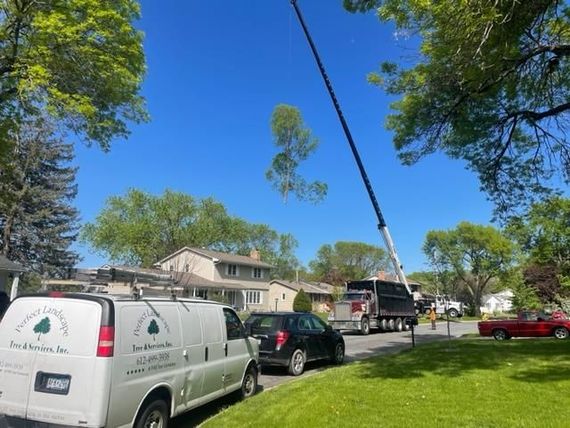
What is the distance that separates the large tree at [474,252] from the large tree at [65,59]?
60531mm

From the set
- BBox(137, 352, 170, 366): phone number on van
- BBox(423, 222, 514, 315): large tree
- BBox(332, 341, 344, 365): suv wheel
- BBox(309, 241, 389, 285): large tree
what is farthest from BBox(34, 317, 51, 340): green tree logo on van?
BBox(309, 241, 389, 285): large tree

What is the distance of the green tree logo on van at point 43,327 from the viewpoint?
18.7ft

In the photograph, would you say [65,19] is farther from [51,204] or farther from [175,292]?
[51,204]

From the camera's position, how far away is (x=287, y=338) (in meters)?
12.1

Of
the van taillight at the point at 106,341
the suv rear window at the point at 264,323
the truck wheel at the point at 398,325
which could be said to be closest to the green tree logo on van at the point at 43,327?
the van taillight at the point at 106,341

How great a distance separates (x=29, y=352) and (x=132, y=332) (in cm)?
115

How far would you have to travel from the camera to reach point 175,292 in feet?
24.8

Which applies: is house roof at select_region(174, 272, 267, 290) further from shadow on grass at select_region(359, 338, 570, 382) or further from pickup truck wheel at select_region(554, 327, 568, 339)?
shadow on grass at select_region(359, 338, 570, 382)

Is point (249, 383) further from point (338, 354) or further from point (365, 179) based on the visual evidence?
point (365, 179)

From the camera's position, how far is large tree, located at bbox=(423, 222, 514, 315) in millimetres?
65125

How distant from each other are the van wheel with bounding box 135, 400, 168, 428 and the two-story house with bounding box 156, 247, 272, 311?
40.5 meters

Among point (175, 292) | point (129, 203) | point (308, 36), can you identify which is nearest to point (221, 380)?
point (175, 292)

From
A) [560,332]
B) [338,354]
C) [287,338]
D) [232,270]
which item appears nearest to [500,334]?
[560,332]

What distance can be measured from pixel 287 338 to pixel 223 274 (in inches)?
1571
